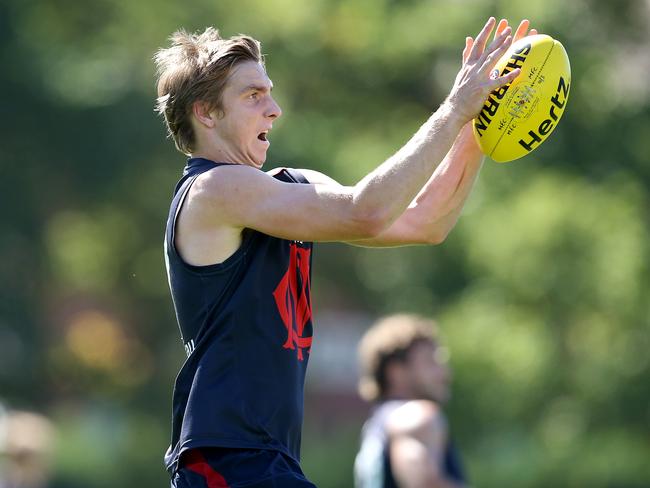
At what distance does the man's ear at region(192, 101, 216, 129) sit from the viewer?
4551 millimetres

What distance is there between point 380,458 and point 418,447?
0.21 meters

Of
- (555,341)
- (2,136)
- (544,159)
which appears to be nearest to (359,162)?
(544,159)

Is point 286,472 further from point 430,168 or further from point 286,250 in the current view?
point 430,168

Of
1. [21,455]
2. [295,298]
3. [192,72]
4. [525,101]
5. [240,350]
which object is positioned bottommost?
[240,350]

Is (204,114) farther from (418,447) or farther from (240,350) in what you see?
(418,447)

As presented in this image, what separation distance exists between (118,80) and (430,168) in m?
18.8

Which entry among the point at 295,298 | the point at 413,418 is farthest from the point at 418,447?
the point at 295,298

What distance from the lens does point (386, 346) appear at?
23.4 ft

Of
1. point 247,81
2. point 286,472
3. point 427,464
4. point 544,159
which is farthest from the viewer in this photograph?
point 544,159

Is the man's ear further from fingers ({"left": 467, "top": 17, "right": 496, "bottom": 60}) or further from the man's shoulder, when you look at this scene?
the man's shoulder

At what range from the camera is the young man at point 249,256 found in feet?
13.8

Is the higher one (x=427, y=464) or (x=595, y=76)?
(x=595, y=76)

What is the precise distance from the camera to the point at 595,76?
19188mm

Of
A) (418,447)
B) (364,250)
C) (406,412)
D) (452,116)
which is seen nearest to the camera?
(452,116)
